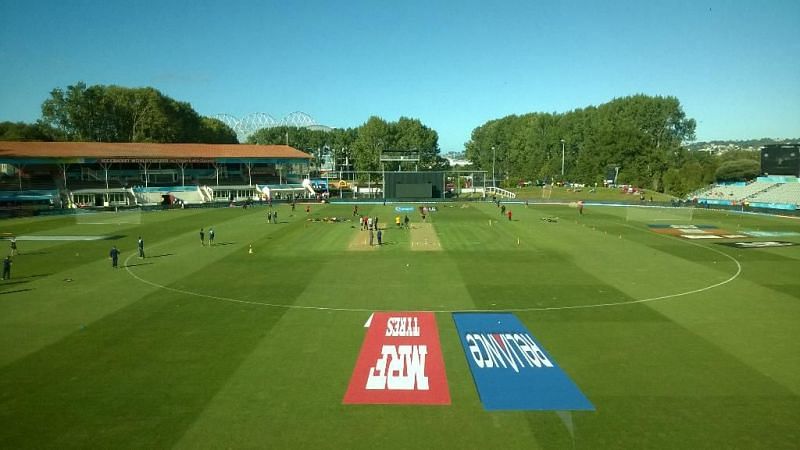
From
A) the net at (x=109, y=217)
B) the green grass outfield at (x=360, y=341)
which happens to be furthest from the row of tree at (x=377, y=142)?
the green grass outfield at (x=360, y=341)

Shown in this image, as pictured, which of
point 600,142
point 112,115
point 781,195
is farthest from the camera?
point 600,142

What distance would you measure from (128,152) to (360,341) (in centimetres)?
8412

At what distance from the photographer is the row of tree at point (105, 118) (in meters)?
108

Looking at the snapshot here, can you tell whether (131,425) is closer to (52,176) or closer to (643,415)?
(643,415)

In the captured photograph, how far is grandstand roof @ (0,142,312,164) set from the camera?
79.8m

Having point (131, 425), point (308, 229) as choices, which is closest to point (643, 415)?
point (131, 425)

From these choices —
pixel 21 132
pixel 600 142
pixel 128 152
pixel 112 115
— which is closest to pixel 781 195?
pixel 600 142

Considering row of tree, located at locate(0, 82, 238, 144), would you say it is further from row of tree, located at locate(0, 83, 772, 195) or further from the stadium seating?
the stadium seating

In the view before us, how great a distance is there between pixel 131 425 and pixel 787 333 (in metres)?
23.9

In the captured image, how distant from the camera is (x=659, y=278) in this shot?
30266mm

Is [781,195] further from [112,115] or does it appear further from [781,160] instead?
[112,115]

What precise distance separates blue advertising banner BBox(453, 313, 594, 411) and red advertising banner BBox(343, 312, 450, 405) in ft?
3.93

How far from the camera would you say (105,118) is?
11344 cm

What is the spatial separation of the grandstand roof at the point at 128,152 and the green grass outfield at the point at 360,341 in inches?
1830
